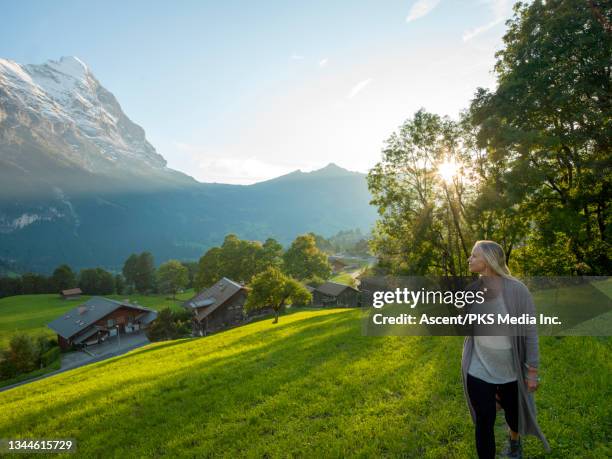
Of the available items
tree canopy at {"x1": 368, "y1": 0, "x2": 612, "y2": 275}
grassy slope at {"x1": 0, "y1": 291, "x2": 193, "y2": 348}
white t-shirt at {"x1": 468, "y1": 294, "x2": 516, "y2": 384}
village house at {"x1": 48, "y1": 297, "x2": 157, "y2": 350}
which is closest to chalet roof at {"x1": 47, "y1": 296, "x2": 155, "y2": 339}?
village house at {"x1": 48, "y1": 297, "x2": 157, "y2": 350}

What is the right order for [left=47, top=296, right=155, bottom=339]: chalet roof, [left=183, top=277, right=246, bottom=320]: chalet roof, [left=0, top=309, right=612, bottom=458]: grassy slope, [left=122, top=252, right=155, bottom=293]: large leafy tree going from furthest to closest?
[left=122, top=252, right=155, bottom=293]: large leafy tree, [left=47, top=296, right=155, bottom=339]: chalet roof, [left=183, top=277, right=246, bottom=320]: chalet roof, [left=0, top=309, right=612, bottom=458]: grassy slope

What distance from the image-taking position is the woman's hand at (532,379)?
13.4ft

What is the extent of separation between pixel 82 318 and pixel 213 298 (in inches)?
961

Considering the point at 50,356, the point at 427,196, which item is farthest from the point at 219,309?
the point at 427,196

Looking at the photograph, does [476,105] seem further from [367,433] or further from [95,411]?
[95,411]

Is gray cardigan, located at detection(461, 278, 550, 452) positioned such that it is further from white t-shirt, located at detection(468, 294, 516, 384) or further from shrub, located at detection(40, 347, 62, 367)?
shrub, located at detection(40, 347, 62, 367)

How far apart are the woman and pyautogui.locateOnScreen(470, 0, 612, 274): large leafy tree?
12.2 m

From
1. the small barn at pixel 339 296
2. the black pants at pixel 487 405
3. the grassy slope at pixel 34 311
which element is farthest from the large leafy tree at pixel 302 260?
the black pants at pixel 487 405

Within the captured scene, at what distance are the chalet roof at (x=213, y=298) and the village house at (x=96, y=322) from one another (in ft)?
49.8

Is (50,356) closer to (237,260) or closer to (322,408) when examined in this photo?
(237,260)

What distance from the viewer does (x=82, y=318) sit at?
5238cm

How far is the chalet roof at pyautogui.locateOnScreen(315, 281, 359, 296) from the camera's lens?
6444cm

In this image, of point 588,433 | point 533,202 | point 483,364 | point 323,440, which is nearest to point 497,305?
point 483,364

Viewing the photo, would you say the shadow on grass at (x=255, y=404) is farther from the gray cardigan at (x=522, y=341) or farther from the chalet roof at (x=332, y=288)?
the chalet roof at (x=332, y=288)
